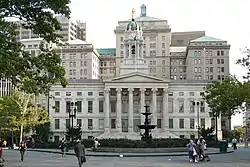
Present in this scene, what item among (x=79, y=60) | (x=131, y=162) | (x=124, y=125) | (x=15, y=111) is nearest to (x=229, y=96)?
(x=131, y=162)

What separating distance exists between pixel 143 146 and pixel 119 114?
66.1 meters

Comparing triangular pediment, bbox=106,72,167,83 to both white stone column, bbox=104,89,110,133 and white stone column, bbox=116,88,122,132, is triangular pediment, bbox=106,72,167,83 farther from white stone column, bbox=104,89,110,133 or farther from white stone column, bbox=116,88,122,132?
white stone column, bbox=104,89,110,133

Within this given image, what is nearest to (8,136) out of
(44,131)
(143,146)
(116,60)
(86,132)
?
(44,131)

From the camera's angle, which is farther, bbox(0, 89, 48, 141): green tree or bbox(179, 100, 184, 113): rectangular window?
bbox(179, 100, 184, 113): rectangular window

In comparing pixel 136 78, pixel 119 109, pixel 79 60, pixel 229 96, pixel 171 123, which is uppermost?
pixel 79 60

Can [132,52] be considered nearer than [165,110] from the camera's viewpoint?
No

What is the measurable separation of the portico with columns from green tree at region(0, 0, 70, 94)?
92.7 metres

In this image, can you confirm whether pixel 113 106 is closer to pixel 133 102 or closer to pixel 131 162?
pixel 133 102

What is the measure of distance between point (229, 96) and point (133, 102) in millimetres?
60569

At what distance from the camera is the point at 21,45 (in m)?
23.9

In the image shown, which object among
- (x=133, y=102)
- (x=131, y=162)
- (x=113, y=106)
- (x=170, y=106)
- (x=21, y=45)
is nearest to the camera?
(x=21, y=45)

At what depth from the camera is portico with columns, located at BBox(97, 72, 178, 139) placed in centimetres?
11869

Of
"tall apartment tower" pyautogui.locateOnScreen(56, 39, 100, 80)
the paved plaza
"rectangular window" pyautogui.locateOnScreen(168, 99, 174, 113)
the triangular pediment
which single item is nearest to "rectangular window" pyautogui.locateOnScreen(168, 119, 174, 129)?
"rectangular window" pyautogui.locateOnScreen(168, 99, 174, 113)

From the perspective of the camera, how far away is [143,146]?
2101 inches
